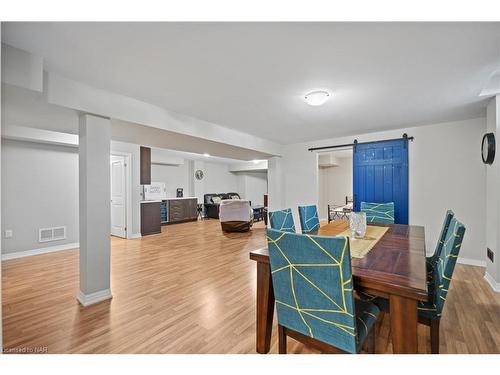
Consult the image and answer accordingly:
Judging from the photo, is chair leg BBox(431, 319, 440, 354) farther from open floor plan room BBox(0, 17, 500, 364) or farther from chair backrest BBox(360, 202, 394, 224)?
chair backrest BBox(360, 202, 394, 224)

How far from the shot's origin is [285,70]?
1.97 meters

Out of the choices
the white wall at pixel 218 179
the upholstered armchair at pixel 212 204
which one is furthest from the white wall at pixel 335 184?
the white wall at pixel 218 179

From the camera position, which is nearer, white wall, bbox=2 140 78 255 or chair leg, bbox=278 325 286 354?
chair leg, bbox=278 325 286 354

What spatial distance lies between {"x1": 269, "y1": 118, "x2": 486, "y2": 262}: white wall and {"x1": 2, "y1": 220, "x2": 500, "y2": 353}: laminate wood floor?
565 millimetres

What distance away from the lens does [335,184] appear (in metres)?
7.97

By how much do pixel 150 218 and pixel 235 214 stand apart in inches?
81.3

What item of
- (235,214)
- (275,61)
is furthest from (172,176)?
(275,61)

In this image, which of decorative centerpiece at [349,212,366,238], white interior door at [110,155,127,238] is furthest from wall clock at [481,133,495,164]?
white interior door at [110,155,127,238]

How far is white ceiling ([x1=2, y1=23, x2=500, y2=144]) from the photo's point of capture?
1480mm

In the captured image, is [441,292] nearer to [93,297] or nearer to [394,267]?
[394,267]

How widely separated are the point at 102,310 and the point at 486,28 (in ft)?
11.9

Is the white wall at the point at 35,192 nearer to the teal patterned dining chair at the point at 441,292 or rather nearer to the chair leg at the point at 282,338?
the chair leg at the point at 282,338

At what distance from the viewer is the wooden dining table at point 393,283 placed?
1.08 m
